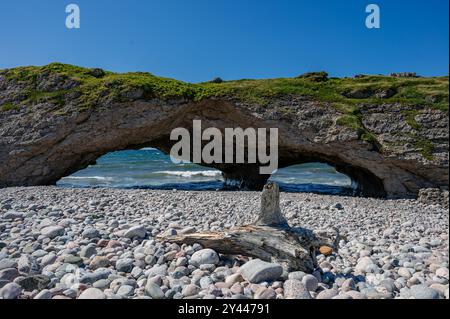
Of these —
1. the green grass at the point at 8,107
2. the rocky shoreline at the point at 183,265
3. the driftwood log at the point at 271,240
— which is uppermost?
the green grass at the point at 8,107

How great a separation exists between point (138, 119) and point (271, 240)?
47.8 ft

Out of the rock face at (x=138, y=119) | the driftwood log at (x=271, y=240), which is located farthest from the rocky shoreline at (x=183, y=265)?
the rock face at (x=138, y=119)

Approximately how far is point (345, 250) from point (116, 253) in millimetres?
4778

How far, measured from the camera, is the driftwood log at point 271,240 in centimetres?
485

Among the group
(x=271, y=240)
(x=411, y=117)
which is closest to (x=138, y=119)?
(x=271, y=240)

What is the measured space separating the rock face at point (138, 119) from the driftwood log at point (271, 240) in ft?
40.5

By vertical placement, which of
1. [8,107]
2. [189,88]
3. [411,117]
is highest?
[189,88]

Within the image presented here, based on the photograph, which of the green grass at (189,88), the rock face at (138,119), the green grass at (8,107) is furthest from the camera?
the green grass at (8,107)

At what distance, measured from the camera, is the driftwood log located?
4.85 m

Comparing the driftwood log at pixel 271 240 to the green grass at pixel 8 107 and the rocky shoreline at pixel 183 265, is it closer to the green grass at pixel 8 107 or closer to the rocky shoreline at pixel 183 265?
the rocky shoreline at pixel 183 265

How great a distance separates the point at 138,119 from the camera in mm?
17781

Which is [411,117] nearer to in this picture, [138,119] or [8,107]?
[138,119]
